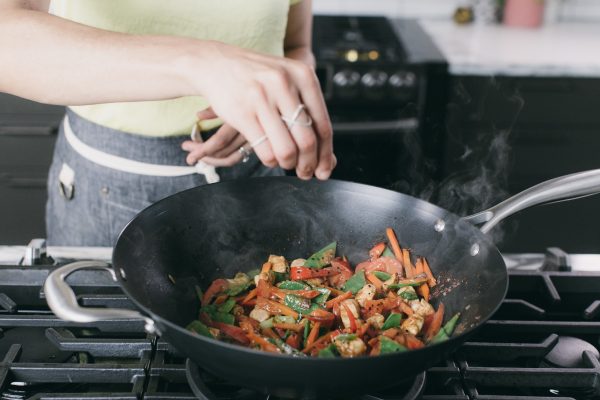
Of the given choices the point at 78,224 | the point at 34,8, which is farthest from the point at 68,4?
the point at 78,224

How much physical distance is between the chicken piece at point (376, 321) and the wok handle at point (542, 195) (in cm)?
20

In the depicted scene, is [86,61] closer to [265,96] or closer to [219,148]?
[265,96]

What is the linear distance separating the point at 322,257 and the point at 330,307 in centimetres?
13

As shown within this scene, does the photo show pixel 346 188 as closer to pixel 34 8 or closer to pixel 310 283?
pixel 310 283

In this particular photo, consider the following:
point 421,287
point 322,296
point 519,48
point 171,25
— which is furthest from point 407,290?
point 519,48

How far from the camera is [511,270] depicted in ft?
3.89

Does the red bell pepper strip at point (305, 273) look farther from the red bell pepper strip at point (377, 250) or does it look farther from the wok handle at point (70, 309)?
the wok handle at point (70, 309)

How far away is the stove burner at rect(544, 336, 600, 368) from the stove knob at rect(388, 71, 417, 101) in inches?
62.4

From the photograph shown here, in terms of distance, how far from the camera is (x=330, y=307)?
1.03m

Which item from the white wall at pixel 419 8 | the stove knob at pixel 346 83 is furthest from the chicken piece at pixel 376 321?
the white wall at pixel 419 8

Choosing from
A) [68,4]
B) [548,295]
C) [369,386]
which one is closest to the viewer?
[369,386]

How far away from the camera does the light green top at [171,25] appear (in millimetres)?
1285

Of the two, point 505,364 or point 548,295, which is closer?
point 505,364

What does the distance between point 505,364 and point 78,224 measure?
99cm
